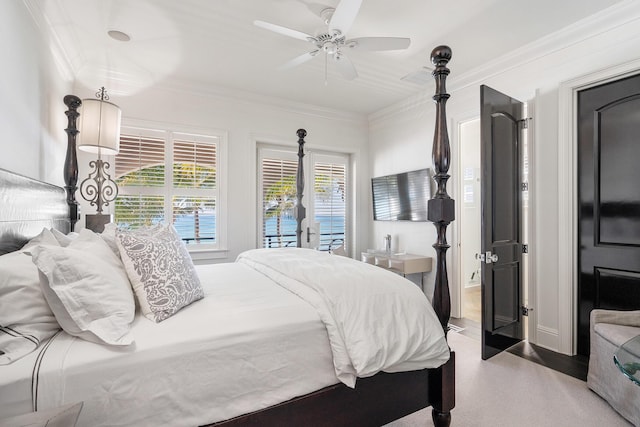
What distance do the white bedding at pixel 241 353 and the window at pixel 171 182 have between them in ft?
7.60

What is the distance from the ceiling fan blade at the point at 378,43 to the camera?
227cm

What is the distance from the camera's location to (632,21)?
235cm

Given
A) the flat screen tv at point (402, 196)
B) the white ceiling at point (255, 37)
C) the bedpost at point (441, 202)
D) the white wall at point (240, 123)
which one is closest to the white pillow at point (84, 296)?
the bedpost at point (441, 202)

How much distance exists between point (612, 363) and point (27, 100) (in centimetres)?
419

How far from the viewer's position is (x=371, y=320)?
1.45 metres

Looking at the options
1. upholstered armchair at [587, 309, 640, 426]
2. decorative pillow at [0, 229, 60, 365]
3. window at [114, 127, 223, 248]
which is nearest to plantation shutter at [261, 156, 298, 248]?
window at [114, 127, 223, 248]

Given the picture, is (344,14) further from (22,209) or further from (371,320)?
(22,209)

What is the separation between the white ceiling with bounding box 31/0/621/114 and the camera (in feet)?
7.78

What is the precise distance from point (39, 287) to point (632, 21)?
3.98 meters

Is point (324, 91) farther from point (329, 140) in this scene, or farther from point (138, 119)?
point (138, 119)

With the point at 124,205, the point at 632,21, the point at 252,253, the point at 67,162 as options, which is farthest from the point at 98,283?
the point at 632,21

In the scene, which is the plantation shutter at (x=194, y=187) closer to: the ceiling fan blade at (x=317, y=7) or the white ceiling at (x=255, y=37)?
the white ceiling at (x=255, y=37)

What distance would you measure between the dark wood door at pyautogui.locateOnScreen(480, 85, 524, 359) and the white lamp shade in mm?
3127

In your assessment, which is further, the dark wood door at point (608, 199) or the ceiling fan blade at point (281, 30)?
the dark wood door at point (608, 199)
